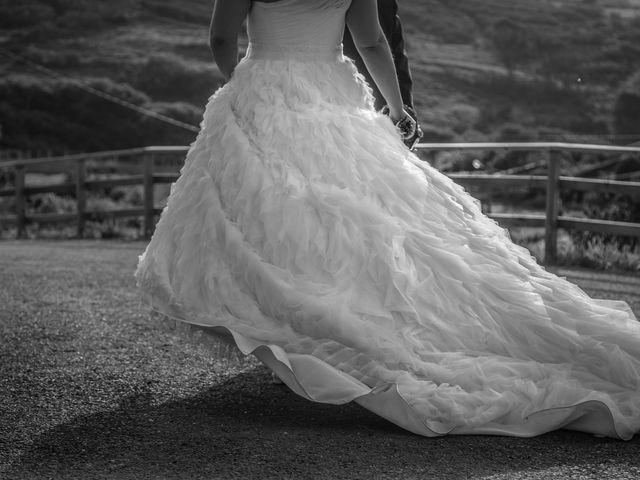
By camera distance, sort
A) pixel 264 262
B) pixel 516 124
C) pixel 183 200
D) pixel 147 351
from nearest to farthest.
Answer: pixel 264 262 → pixel 183 200 → pixel 147 351 → pixel 516 124

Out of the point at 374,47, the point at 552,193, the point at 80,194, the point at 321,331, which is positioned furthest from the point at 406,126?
the point at 80,194

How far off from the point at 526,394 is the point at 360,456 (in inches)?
23.4

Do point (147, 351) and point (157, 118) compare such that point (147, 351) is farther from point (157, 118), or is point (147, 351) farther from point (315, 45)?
point (157, 118)

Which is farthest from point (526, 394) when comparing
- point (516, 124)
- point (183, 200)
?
point (516, 124)

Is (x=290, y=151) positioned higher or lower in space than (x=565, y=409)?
higher

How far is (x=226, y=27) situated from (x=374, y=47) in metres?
0.62

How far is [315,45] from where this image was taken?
10.9 ft

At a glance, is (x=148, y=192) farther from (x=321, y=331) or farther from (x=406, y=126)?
(x=321, y=331)

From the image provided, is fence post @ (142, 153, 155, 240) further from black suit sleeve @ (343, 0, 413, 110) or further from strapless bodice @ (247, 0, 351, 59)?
strapless bodice @ (247, 0, 351, 59)

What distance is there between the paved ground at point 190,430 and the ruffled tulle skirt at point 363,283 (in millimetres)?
136

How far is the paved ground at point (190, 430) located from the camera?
2.49m

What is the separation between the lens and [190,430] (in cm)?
287

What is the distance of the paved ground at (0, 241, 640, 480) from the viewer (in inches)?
98.0

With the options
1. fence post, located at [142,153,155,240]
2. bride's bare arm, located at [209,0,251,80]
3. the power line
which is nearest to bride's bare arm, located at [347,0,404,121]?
bride's bare arm, located at [209,0,251,80]
